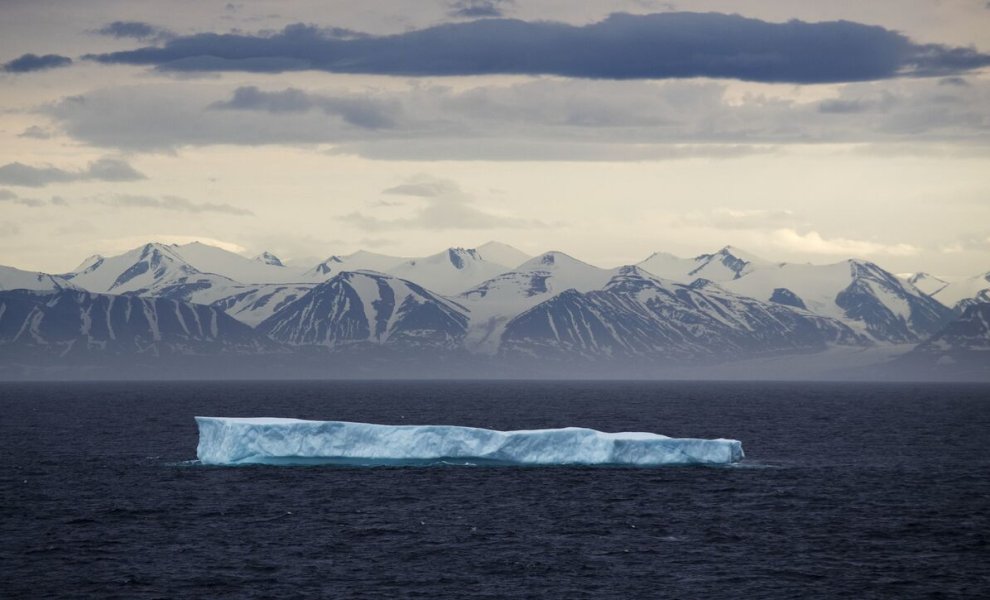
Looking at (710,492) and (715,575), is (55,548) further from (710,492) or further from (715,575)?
(710,492)

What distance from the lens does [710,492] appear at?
77.2 m

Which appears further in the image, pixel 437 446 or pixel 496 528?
pixel 437 446

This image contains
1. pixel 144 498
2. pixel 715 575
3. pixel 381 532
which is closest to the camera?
pixel 715 575

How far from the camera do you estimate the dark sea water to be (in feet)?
171

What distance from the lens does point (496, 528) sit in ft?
212

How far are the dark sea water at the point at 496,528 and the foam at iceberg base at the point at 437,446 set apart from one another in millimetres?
1167

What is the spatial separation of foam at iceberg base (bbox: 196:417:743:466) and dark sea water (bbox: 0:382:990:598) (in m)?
1.17

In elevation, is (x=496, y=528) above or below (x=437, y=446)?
below

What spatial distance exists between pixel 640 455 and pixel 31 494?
39.1 meters

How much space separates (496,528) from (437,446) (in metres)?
24.2

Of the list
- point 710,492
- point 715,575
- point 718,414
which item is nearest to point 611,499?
point 710,492

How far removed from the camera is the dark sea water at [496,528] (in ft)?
171

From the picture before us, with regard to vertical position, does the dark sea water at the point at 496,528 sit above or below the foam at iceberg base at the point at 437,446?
below

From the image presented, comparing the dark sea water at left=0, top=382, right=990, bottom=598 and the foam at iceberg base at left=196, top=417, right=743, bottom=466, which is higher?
the foam at iceberg base at left=196, top=417, right=743, bottom=466
